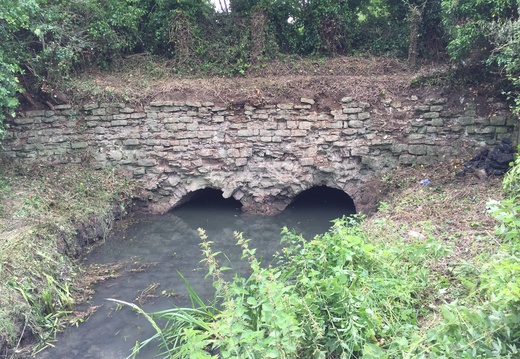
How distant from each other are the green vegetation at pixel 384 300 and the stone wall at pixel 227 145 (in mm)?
3234

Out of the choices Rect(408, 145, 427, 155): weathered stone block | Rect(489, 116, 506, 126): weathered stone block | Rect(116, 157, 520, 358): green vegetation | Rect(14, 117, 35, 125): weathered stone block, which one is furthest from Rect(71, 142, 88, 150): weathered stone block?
Rect(489, 116, 506, 126): weathered stone block

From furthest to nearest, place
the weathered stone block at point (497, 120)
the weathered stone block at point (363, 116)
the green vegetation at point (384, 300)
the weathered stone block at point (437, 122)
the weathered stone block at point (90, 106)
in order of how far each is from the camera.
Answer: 1. the weathered stone block at point (90, 106)
2. the weathered stone block at point (363, 116)
3. the weathered stone block at point (437, 122)
4. the weathered stone block at point (497, 120)
5. the green vegetation at point (384, 300)

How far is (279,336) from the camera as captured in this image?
2.69 metres

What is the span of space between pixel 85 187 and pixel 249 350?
6.04 meters

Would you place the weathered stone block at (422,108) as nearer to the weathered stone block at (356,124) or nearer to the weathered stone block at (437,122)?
the weathered stone block at (437,122)

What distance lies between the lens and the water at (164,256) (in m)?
4.56

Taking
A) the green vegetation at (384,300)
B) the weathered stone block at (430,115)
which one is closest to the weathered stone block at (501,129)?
the weathered stone block at (430,115)

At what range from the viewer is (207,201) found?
9539 millimetres

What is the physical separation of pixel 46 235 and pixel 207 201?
422 centimetres

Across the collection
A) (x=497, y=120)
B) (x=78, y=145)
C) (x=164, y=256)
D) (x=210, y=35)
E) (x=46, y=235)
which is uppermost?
(x=210, y=35)

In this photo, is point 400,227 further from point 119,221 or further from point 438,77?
point 119,221

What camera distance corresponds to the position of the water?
4.56 m

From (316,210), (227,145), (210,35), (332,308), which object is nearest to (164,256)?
(227,145)

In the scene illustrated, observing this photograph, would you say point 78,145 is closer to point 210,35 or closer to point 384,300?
point 210,35
